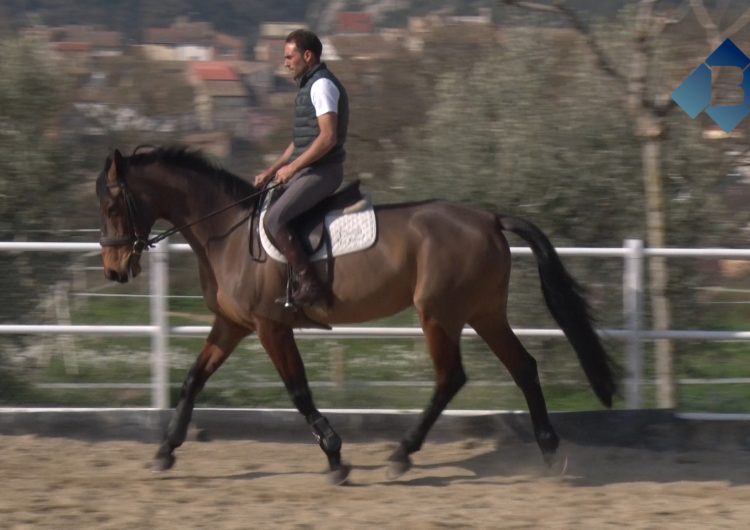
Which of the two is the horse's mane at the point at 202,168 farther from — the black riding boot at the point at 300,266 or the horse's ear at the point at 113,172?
the black riding boot at the point at 300,266

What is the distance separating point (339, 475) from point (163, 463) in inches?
39.4

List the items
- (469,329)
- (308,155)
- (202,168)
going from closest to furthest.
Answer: (308,155)
(202,168)
(469,329)

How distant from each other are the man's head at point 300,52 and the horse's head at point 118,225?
3.41 ft

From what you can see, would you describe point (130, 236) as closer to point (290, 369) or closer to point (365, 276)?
point (290, 369)

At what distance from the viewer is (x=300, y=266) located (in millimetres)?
5695

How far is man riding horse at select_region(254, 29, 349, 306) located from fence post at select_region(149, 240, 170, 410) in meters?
1.13

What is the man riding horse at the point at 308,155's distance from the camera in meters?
5.69

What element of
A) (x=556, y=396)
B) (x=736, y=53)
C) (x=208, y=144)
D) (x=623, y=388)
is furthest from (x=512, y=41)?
(x=208, y=144)

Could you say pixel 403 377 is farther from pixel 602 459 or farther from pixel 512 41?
pixel 512 41

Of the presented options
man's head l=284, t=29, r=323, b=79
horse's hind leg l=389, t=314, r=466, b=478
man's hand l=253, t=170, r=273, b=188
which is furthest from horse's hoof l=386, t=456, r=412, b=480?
man's head l=284, t=29, r=323, b=79

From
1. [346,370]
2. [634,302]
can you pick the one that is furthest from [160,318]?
[634,302]

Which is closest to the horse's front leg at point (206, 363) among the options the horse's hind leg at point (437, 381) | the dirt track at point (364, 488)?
the dirt track at point (364, 488)

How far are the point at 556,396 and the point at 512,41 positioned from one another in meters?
3.53

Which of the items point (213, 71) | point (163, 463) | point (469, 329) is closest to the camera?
point (163, 463)
